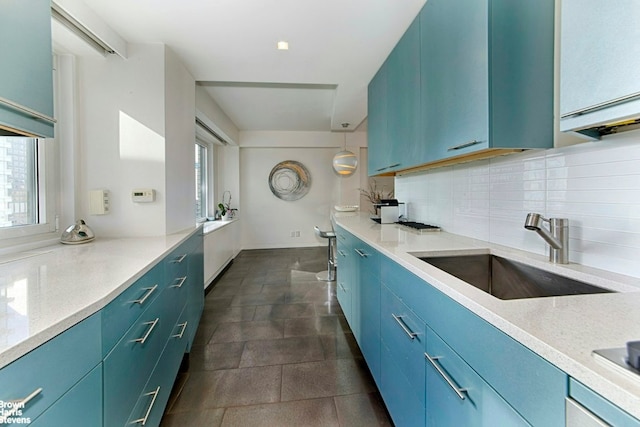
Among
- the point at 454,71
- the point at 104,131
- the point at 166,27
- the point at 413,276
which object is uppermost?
the point at 166,27

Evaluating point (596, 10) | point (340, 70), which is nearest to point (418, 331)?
point (596, 10)

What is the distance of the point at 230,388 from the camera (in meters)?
1.69

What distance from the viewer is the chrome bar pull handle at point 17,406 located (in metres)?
0.52

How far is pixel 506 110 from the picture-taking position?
3.69 ft

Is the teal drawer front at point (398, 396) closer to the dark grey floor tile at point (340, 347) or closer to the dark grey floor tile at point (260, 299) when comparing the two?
the dark grey floor tile at point (340, 347)

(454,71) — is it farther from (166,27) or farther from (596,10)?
(166,27)

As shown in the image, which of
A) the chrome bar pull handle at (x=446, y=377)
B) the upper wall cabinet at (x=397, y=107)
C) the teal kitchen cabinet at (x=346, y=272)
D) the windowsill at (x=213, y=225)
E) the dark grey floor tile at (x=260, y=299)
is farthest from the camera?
the windowsill at (x=213, y=225)

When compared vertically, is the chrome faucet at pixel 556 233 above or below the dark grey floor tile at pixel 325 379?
above

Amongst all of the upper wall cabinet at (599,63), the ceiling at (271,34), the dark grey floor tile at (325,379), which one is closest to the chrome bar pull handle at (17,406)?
the dark grey floor tile at (325,379)

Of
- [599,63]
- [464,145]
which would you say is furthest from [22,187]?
[599,63]

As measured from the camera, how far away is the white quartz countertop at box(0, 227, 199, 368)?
24.0 inches

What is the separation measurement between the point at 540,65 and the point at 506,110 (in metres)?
0.27

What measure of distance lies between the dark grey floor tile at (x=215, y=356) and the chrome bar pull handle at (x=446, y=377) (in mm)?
1500

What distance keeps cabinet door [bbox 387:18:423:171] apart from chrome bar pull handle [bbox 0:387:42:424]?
1876 mm
